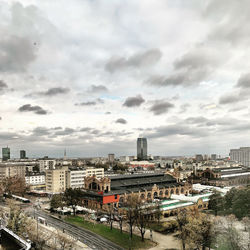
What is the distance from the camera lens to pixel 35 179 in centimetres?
3928

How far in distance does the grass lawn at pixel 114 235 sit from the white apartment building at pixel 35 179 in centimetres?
2249

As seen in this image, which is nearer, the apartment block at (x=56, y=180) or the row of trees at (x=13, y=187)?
the row of trees at (x=13, y=187)

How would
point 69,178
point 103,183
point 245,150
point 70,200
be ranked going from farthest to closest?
point 69,178
point 103,183
point 70,200
point 245,150

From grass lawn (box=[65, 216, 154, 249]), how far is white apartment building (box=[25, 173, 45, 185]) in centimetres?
2249

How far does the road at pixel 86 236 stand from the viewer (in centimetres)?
1305

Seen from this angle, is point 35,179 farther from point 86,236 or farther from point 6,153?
point 6,153

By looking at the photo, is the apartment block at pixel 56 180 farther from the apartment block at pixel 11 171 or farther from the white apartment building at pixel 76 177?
the apartment block at pixel 11 171

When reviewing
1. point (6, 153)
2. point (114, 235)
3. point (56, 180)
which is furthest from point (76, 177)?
point (6, 153)

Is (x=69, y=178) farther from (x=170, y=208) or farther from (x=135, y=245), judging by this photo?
(x=135, y=245)

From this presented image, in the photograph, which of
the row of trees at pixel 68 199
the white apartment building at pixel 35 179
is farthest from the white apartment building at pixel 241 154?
the white apartment building at pixel 35 179

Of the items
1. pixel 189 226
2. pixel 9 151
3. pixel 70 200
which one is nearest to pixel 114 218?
pixel 70 200

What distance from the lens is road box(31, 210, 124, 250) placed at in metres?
13.0

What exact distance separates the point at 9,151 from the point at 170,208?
233ft

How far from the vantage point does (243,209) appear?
690 cm
